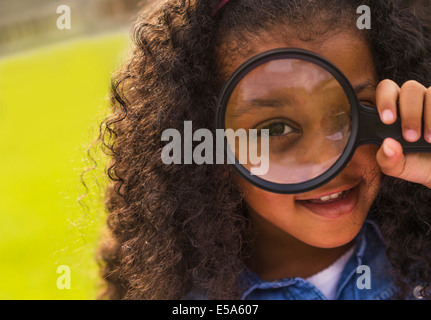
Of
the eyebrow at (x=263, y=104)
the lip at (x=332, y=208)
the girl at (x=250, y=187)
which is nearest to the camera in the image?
the eyebrow at (x=263, y=104)

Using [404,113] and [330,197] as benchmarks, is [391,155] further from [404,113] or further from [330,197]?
[330,197]

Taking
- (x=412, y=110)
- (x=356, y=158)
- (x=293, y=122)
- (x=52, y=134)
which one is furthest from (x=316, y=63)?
(x=52, y=134)

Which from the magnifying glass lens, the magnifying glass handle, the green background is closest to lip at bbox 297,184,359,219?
the magnifying glass lens

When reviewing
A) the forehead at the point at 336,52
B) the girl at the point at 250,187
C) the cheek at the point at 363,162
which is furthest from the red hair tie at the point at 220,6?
the cheek at the point at 363,162

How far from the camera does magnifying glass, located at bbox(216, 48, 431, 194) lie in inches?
62.5

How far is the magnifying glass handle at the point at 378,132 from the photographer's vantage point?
5.14 feet

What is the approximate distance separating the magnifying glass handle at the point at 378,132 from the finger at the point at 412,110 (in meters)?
0.02

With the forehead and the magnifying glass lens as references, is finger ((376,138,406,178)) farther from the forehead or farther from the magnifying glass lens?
the forehead

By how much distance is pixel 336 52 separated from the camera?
1.79 metres

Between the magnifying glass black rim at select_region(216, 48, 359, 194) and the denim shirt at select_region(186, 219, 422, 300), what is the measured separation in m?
0.66

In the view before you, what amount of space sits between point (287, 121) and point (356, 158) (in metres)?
0.32

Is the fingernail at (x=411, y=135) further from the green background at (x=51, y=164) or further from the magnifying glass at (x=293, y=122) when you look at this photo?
the green background at (x=51, y=164)

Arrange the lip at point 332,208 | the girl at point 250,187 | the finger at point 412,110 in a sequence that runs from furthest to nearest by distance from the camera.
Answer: the lip at point 332,208, the girl at point 250,187, the finger at point 412,110
